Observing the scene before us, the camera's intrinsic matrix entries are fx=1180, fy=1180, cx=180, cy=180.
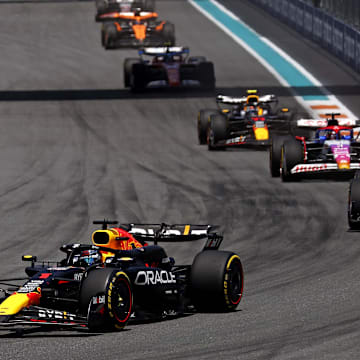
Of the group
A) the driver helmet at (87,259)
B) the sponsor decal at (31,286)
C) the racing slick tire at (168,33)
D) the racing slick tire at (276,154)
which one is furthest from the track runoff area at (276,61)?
the sponsor decal at (31,286)

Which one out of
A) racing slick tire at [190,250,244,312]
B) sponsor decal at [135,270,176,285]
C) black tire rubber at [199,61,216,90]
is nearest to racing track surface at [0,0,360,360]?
racing slick tire at [190,250,244,312]

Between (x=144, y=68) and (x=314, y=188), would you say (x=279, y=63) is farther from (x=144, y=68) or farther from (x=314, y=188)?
(x=314, y=188)

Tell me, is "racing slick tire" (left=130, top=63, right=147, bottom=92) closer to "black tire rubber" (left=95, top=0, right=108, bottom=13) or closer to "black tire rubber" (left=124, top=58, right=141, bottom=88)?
"black tire rubber" (left=124, top=58, right=141, bottom=88)

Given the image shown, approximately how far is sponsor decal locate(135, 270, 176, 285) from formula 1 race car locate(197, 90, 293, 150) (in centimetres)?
1509

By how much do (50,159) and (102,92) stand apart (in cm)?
1068

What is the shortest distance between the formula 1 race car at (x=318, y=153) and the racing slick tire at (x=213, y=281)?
10725 millimetres

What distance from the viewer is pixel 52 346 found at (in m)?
11.2

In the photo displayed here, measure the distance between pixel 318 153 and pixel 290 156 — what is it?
0.88 m

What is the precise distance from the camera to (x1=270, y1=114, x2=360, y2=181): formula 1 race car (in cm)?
2356

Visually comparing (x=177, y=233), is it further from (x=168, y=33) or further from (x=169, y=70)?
(x=168, y=33)

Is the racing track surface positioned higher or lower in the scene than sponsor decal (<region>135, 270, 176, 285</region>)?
lower

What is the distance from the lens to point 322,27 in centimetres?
4431

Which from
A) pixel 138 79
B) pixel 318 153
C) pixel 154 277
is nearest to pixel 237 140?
pixel 318 153

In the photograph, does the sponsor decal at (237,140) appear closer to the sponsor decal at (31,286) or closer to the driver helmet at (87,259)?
the driver helmet at (87,259)
